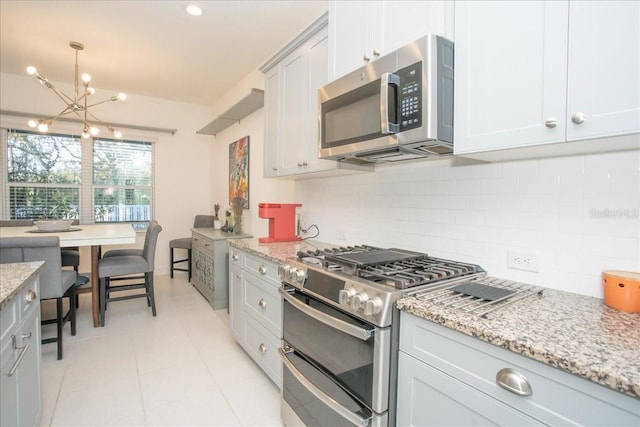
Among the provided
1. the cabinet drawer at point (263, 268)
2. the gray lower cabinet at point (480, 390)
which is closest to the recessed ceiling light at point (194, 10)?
the cabinet drawer at point (263, 268)

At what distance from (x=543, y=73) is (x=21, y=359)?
2.20m

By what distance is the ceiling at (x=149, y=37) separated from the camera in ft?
8.70

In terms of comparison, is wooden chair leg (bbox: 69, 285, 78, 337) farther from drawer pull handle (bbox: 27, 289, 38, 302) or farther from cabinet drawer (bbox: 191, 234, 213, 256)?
drawer pull handle (bbox: 27, 289, 38, 302)

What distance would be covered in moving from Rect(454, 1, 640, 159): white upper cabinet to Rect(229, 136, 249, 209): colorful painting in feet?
10.5

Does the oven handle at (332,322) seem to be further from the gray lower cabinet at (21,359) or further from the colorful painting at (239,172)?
the colorful painting at (239,172)

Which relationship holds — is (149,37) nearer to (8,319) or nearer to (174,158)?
(174,158)

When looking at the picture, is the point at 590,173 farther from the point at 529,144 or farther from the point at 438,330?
the point at 438,330

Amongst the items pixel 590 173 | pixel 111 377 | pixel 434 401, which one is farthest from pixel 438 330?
pixel 111 377

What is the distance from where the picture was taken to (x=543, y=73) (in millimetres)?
1068

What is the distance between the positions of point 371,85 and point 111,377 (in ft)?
8.26

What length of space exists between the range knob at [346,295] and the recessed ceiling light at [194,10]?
8.53 ft

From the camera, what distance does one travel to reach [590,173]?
3.99 ft

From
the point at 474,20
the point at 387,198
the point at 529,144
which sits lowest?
the point at 387,198

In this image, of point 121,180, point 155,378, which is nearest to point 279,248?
point 155,378
